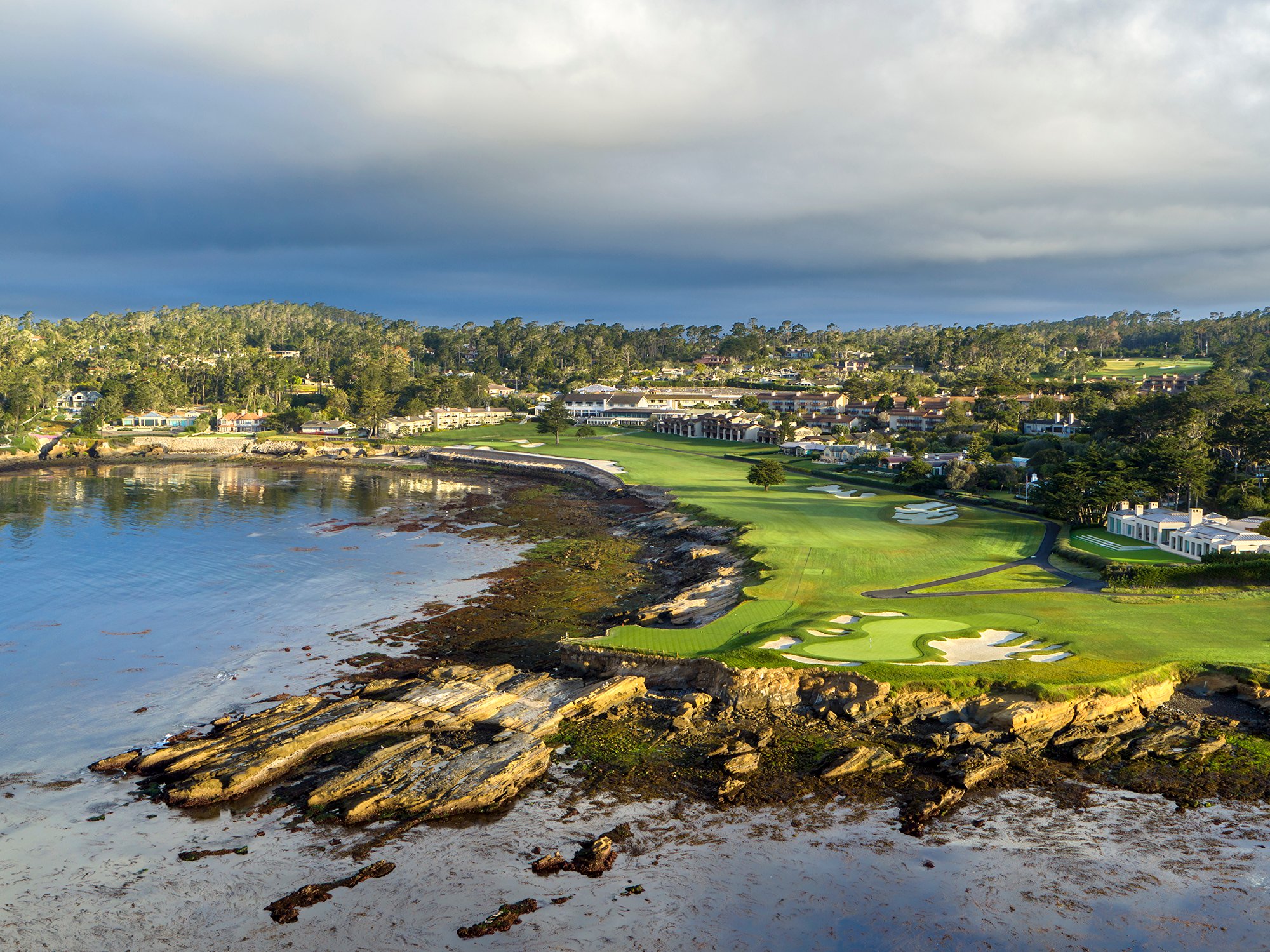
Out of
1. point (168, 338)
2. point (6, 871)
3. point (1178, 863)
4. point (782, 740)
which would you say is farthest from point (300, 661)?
point (168, 338)

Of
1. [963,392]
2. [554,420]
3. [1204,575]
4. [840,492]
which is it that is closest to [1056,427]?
[840,492]

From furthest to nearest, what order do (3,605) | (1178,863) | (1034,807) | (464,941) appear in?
(3,605), (1034,807), (1178,863), (464,941)

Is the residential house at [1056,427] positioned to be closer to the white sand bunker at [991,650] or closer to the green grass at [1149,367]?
the white sand bunker at [991,650]

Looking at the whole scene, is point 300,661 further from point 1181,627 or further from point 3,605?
point 1181,627

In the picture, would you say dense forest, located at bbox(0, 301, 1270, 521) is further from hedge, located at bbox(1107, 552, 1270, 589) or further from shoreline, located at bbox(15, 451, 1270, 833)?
shoreline, located at bbox(15, 451, 1270, 833)

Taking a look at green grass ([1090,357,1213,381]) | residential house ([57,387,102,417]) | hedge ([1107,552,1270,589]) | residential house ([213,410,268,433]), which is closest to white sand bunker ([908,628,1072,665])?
hedge ([1107,552,1270,589])

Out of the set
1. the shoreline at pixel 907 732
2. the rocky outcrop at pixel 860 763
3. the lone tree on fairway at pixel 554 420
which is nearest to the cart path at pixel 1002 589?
the shoreline at pixel 907 732

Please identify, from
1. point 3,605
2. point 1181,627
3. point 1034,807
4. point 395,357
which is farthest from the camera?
point 395,357
